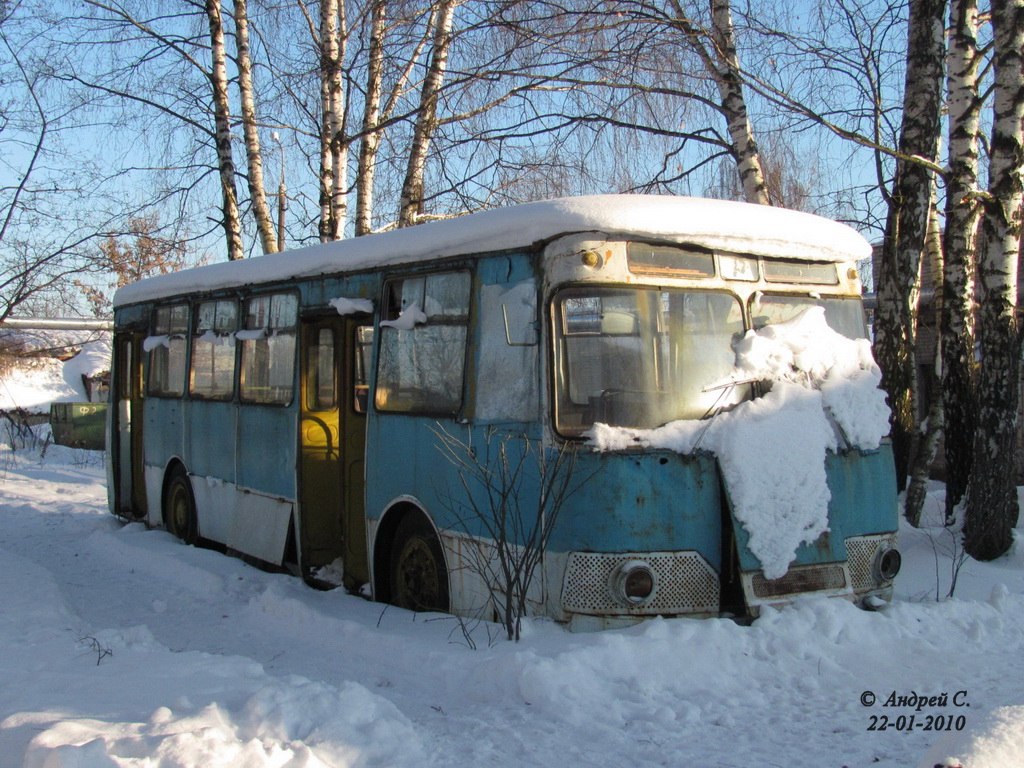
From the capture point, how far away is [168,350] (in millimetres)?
11977

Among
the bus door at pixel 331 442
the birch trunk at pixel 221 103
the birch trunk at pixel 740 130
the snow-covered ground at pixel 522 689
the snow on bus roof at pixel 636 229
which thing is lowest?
the snow-covered ground at pixel 522 689

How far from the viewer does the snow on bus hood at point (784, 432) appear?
239 inches

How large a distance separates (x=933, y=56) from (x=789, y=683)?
6.83m

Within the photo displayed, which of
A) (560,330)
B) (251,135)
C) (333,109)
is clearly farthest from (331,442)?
(251,135)

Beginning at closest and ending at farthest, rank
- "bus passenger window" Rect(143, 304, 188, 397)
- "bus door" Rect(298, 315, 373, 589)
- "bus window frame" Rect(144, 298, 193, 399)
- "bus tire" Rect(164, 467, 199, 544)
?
"bus door" Rect(298, 315, 373, 589)
"bus tire" Rect(164, 467, 199, 544)
"bus window frame" Rect(144, 298, 193, 399)
"bus passenger window" Rect(143, 304, 188, 397)

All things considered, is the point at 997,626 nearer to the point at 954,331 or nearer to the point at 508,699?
the point at 508,699

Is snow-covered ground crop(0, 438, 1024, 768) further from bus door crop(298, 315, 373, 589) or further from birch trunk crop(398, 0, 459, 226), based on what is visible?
birch trunk crop(398, 0, 459, 226)

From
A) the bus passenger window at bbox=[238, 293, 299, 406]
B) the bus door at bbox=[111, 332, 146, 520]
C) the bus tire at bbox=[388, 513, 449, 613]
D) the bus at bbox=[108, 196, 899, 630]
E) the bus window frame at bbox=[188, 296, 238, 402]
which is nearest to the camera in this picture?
the bus at bbox=[108, 196, 899, 630]

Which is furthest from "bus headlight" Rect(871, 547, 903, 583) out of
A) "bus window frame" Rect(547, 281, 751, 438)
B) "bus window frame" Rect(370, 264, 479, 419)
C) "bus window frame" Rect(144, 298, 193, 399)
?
"bus window frame" Rect(144, 298, 193, 399)

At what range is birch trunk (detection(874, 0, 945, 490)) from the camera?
9.94m

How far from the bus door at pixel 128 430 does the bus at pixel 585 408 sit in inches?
220

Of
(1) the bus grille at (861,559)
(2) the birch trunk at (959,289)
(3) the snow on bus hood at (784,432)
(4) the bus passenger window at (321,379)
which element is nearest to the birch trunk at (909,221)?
(2) the birch trunk at (959,289)

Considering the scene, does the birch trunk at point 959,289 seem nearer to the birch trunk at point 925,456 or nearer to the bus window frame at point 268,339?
the birch trunk at point 925,456

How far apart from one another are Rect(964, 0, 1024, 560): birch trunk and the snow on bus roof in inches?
91.6
